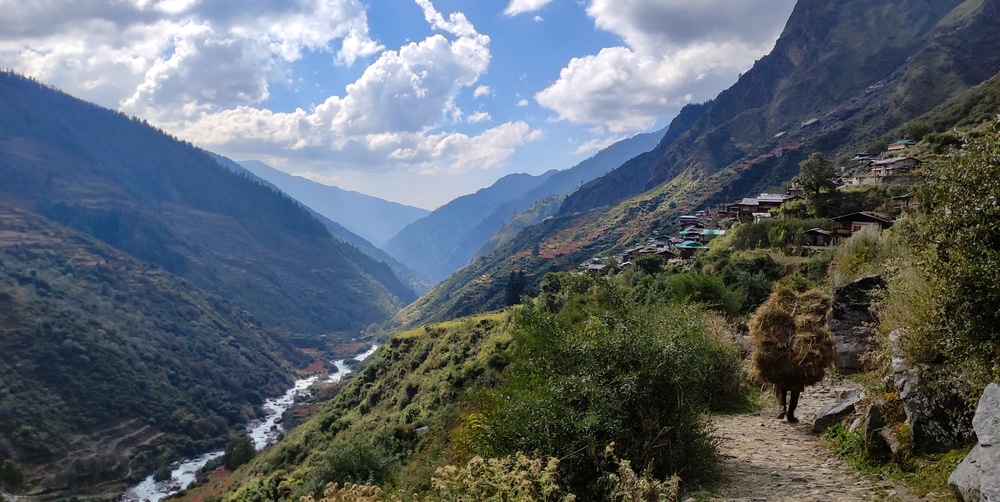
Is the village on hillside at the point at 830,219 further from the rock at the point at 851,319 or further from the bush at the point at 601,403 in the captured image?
the bush at the point at 601,403

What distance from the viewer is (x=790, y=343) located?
8.69 meters

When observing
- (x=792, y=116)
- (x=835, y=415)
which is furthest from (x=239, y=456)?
(x=792, y=116)

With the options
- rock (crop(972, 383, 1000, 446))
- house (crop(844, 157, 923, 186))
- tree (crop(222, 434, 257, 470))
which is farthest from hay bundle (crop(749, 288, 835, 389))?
tree (crop(222, 434, 257, 470))

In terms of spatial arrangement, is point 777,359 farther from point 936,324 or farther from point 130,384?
point 130,384

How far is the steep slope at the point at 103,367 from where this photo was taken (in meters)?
58.6

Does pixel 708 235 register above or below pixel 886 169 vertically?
below

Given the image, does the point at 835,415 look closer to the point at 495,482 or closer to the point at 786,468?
the point at 786,468

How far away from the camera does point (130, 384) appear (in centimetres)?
7419

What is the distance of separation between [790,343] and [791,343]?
15 mm

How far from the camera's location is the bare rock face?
3733mm

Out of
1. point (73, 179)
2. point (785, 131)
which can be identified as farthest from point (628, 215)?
point (73, 179)

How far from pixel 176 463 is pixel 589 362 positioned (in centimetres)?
7565

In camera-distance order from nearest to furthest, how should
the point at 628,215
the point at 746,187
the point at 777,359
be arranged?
the point at 777,359 → the point at 746,187 → the point at 628,215

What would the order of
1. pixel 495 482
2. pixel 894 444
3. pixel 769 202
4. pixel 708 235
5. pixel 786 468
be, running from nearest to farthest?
pixel 495 482, pixel 894 444, pixel 786 468, pixel 769 202, pixel 708 235
